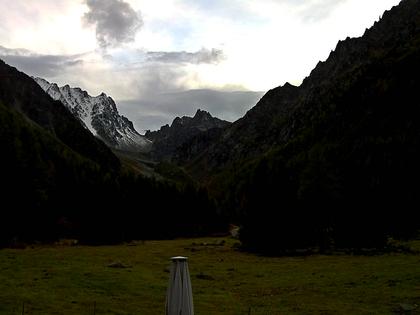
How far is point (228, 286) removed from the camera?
133ft

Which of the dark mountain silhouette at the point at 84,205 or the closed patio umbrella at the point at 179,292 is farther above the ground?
the dark mountain silhouette at the point at 84,205

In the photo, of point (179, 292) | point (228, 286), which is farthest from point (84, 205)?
point (179, 292)

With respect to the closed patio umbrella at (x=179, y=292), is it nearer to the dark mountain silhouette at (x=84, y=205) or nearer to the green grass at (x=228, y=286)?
the green grass at (x=228, y=286)

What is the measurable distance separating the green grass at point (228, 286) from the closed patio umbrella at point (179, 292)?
1301 centimetres

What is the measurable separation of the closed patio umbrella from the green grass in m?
13.0

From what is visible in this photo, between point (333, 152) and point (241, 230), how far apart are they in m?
131

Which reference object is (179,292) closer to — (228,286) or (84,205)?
(228,286)

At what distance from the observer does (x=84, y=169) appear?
484ft

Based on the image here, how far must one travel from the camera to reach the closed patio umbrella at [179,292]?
16.1 m

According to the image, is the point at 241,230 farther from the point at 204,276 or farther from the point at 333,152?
the point at 333,152

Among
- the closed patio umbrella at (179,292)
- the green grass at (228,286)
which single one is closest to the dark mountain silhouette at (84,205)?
the green grass at (228,286)

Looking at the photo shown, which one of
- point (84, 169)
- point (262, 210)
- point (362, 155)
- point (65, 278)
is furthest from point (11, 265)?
point (362, 155)

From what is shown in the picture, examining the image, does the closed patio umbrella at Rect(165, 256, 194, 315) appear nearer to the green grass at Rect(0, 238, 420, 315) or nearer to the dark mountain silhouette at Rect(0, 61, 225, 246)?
the green grass at Rect(0, 238, 420, 315)

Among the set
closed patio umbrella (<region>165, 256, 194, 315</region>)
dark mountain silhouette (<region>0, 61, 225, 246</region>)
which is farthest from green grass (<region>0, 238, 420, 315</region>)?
dark mountain silhouette (<region>0, 61, 225, 246</region>)
